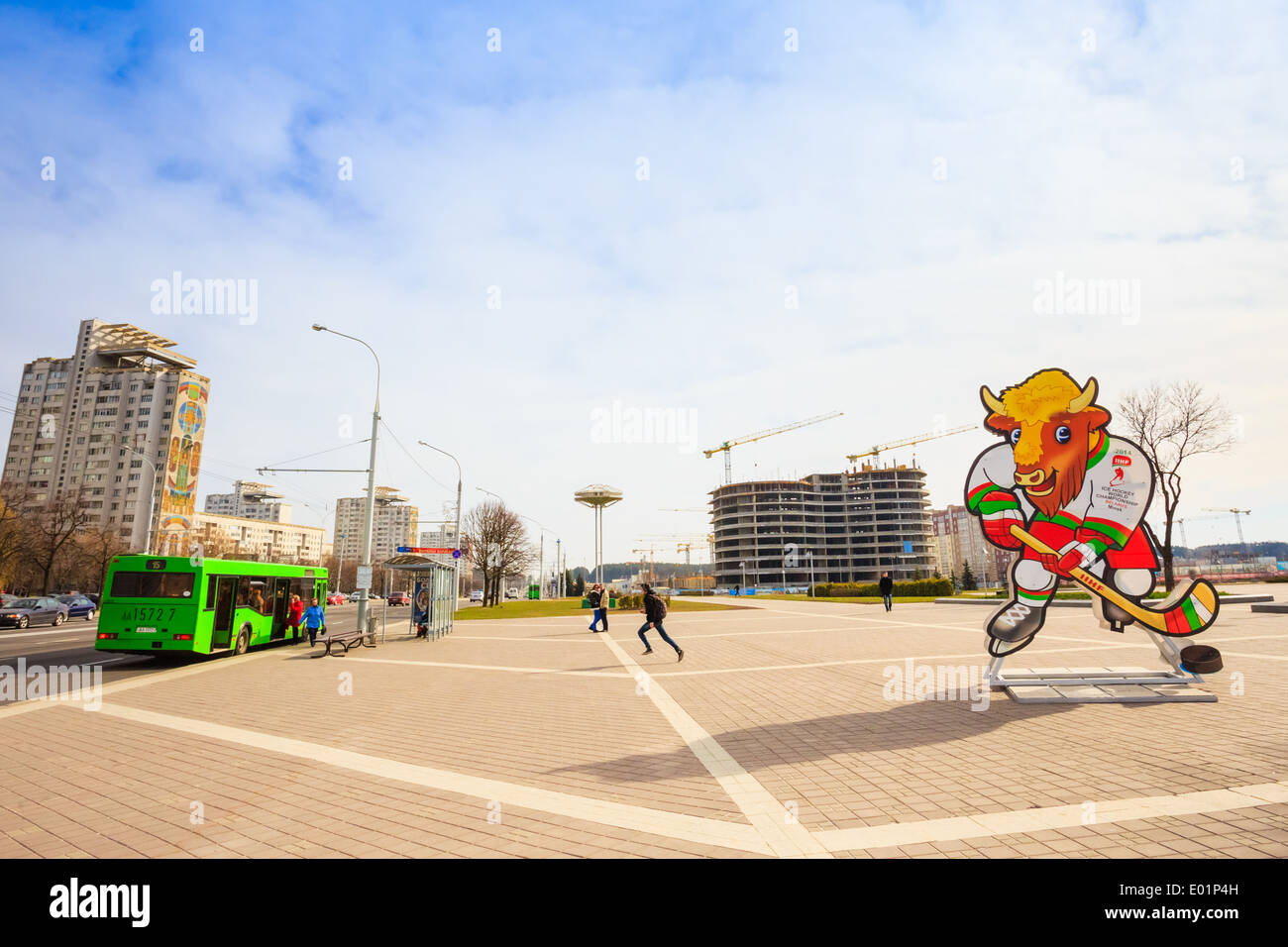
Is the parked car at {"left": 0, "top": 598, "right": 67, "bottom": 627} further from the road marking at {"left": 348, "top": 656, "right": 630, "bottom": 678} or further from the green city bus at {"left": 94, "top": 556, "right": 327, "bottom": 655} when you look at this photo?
the road marking at {"left": 348, "top": 656, "right": 630, "bottom": 678}

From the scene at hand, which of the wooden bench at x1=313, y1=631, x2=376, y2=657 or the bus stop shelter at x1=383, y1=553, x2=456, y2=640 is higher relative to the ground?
the bus stop shelter at x1=383, y1=553, x2=456, y2=640

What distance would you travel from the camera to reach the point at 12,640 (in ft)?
67.7

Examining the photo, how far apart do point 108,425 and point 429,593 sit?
9412 cm

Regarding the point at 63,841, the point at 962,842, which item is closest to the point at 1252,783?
the point at 962,842

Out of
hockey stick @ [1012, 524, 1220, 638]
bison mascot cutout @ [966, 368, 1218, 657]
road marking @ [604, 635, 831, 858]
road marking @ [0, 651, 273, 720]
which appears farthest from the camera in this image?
bison mascot cutout @ [966, 368, 1218, 657]

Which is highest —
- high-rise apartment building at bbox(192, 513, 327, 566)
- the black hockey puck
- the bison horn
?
high-rise apartment building at bbox(192, 513, 327, 566)

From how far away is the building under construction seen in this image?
12575 cm

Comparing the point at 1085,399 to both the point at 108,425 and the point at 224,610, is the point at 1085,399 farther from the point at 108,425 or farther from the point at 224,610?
the point at 108,425

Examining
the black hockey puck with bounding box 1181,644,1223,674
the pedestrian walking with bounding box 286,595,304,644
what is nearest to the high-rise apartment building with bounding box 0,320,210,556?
the pedestrian walking with bounding box 286,595,304,644

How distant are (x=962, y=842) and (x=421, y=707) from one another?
748 centimetres

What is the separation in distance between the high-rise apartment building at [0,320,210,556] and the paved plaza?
8965cm

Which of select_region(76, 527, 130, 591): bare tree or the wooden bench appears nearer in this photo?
the wooden bench
